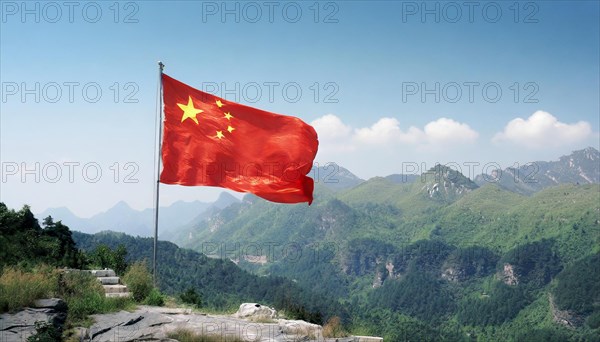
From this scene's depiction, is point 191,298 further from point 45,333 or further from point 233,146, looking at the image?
point 45,333

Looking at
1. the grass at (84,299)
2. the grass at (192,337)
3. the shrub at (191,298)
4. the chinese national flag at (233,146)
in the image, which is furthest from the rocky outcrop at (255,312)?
the chinese national flag at (233,146)

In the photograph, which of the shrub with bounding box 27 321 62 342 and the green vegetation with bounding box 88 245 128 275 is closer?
the shrub with bounding box 27 321 62 342

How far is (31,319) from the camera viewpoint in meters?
10.6

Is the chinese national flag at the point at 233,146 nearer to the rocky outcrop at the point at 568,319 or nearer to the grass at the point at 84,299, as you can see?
the grass at the point at 84,299

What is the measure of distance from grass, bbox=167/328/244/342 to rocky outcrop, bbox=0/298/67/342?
6.79 ft

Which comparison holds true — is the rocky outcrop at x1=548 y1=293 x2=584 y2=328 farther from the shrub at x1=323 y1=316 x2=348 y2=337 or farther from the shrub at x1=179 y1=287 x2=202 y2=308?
the shrub at x1=323 y1=316 x2=348 y2=337

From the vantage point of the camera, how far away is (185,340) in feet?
34.6

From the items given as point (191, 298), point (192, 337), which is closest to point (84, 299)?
point (192, 337)

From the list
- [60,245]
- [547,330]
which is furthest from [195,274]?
[60,245]

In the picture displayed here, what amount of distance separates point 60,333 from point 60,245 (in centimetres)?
927

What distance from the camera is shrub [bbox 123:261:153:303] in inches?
594

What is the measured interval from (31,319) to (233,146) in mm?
7168

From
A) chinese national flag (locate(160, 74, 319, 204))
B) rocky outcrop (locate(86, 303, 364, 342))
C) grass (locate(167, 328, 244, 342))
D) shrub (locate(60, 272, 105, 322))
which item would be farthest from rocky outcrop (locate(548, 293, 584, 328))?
grass (locate(167, 328, 244, 342))

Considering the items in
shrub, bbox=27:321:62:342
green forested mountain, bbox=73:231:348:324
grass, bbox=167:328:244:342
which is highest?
shrub, bbox=27:321:62:342
